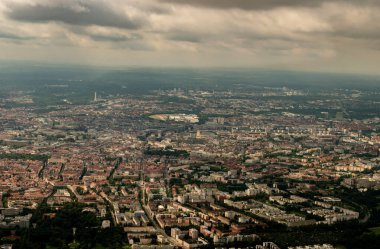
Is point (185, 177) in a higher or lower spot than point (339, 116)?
lower

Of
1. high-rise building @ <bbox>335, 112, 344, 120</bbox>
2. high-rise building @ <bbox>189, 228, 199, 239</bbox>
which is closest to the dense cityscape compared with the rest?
high-rise building @ <bbox>189, 228, 199, 239</bbox>

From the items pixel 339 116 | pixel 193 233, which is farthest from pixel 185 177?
pixel 339 116

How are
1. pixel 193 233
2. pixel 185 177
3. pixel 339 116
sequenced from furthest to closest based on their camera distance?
pixel 339 116 < pixel 185 177 < pixel 193 233

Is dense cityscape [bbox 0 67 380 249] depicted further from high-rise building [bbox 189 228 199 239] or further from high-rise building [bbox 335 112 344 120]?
high-rise building [bbox 335 112 344 120]

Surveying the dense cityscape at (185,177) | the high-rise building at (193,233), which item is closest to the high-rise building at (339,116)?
the dense cityscape at (185,177)

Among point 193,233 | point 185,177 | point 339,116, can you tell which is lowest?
point 185,177

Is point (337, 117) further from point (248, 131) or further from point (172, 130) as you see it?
point (172, 130)

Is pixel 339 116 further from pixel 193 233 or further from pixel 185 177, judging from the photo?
pixel 193 233

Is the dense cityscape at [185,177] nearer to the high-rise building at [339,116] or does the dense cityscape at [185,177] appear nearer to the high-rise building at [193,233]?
the high-rise building at [193,233]

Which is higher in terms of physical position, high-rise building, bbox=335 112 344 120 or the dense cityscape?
high-rise building, bbox=335 112 344 120
